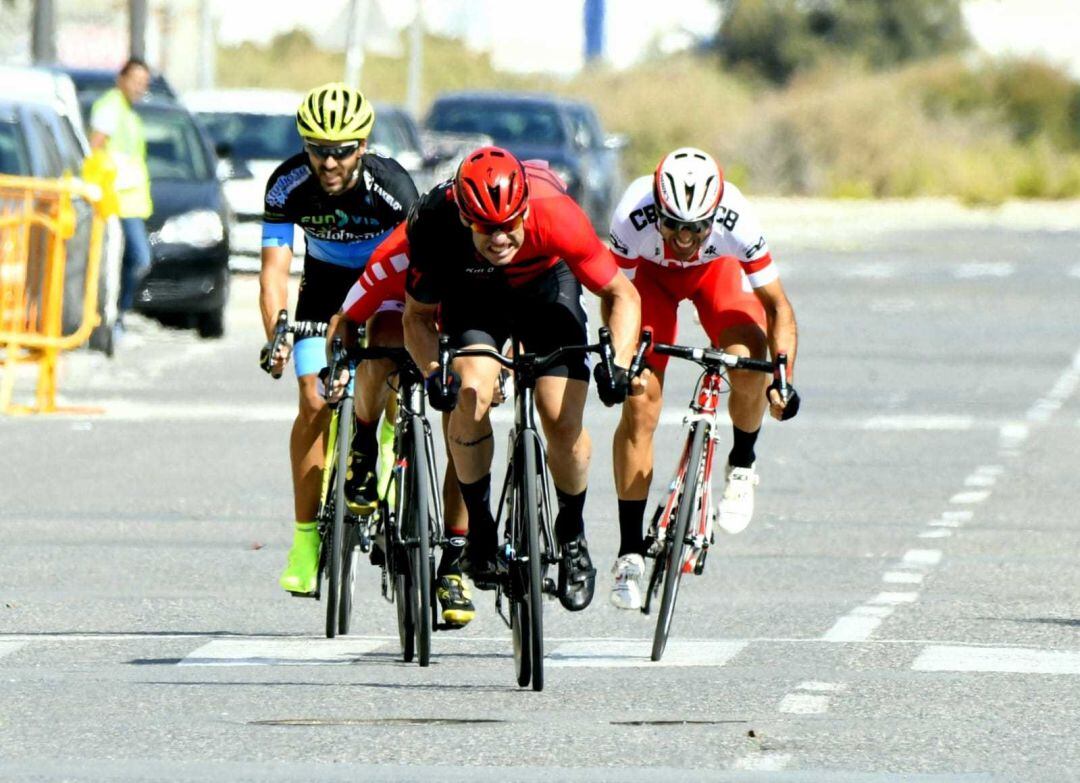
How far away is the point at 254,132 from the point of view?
28.3 meters

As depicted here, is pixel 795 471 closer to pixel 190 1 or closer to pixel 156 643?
pixel 156 643

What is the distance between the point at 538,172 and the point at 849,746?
7.48 feet

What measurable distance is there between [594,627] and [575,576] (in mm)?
1514

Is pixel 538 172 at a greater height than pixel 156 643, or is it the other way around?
pixel 538 172

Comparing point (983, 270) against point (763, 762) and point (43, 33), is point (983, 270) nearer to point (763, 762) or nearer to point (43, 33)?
point (43, 33)

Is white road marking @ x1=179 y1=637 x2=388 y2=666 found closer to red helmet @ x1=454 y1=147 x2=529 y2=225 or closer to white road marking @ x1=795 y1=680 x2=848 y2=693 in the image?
white road marking @ x1=795 y1=680 x2=848 y2=693

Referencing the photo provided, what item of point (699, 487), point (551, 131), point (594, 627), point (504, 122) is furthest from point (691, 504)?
point (504, 122)

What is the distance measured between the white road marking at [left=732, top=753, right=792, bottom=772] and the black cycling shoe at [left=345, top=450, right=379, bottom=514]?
2.52 metres

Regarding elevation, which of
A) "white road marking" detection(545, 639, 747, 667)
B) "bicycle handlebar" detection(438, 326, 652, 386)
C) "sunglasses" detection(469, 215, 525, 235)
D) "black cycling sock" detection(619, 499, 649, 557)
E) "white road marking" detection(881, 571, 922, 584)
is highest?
"sunglasses" detection(469, 215, 525, 235)

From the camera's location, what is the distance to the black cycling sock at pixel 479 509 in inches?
345

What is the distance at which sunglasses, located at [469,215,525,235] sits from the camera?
8.15 m

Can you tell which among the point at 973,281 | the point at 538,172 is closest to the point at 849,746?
the point at 538,172

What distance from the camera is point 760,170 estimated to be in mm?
59156

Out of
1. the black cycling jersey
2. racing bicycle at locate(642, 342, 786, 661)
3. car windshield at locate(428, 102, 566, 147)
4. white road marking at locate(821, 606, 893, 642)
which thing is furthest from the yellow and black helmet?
car windshield at locate(428, 102, 566, 147)
